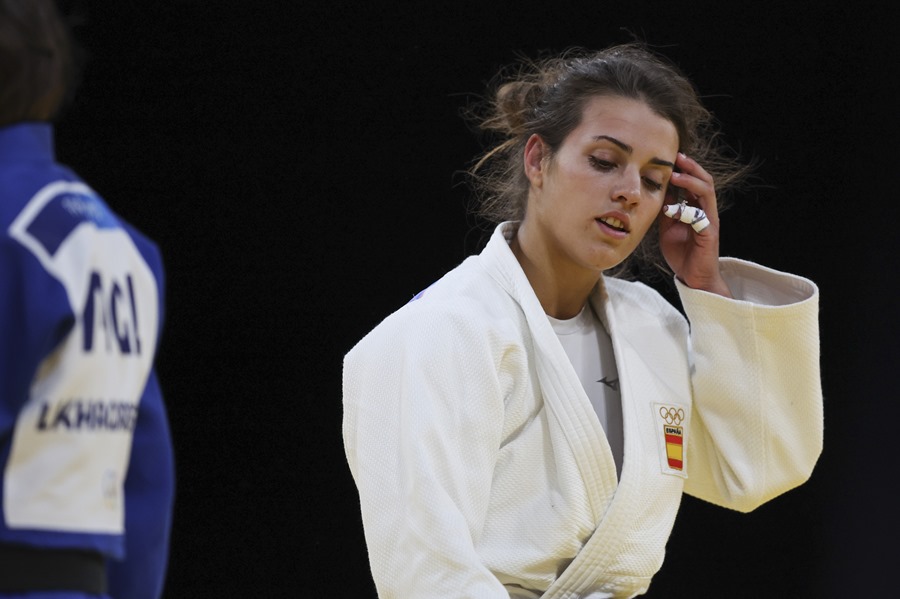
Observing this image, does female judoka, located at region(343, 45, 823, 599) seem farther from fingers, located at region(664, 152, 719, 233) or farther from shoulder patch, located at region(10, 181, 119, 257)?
shoulder patch, located at region(10, 181, 119, 257)

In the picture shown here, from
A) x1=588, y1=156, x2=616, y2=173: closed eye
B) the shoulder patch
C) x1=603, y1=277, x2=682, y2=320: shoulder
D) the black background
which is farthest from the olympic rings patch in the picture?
the shoulder patch

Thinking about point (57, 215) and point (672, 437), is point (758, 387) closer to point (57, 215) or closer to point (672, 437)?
point (672, 437)

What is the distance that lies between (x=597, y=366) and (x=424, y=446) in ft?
1.65

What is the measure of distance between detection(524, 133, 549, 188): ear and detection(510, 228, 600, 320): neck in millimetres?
103

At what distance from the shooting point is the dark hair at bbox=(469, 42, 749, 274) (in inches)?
94.2

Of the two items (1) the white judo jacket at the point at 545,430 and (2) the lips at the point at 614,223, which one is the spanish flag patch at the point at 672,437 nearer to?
(1) the white judo jacket at the point at 545,430

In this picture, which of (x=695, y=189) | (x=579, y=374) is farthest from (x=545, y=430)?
(x=695, y=189)

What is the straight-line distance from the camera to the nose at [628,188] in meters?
2.27

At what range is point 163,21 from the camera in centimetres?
293

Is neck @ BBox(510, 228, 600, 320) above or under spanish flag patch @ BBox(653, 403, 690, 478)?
above

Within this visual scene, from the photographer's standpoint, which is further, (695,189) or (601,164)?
(695,189)

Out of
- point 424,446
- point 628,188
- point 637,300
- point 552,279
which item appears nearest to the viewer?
point 424,446

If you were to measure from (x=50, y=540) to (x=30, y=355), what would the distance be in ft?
0.55

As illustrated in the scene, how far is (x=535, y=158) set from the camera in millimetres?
2434
